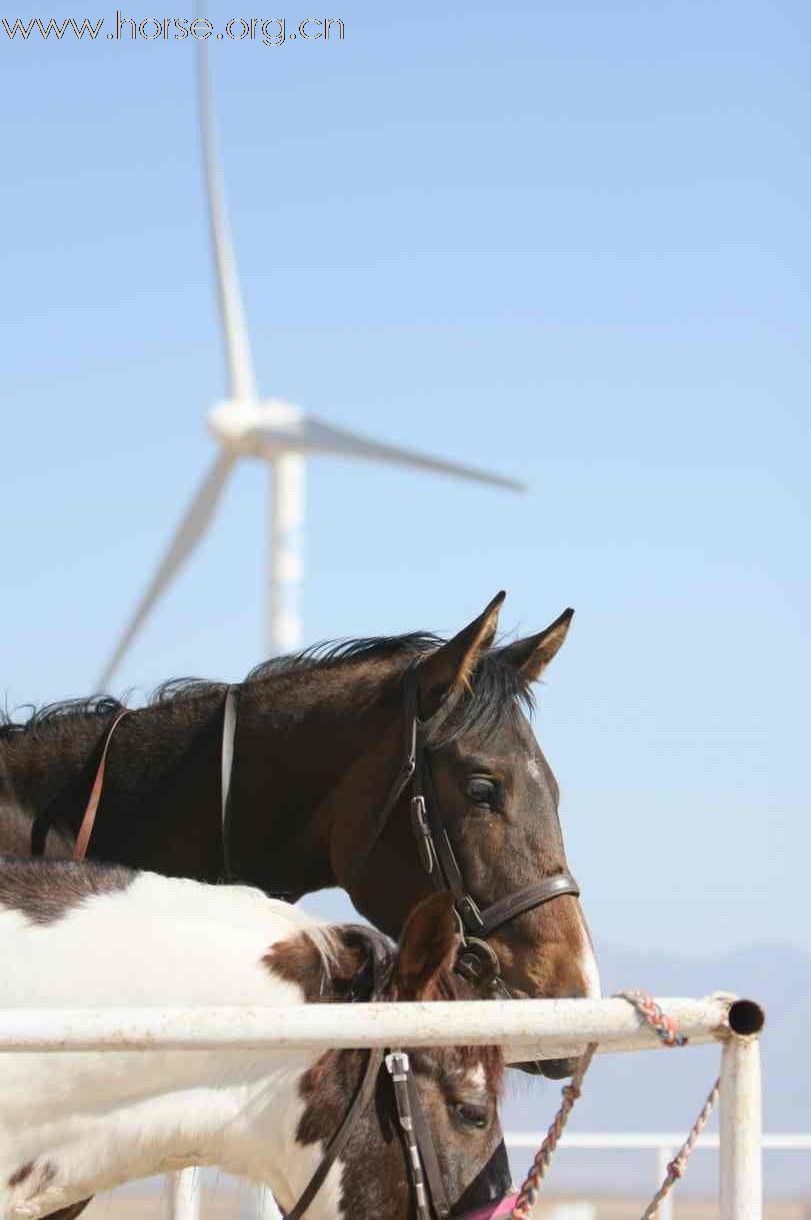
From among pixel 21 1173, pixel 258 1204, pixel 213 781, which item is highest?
pixel 213 781

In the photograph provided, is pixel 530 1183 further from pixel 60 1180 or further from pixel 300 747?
pixel 300 747

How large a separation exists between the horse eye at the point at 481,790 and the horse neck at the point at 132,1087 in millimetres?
2065

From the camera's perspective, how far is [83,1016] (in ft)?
10.2

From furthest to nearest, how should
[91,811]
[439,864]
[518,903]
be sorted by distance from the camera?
[91,811] < [439,864] < [518,903]

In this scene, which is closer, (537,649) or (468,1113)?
(468,1113)

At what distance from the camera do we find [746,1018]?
132 inches

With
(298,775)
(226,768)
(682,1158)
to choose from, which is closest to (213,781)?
(226,768)

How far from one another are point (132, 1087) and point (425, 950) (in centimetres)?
70

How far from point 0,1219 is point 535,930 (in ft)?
7.66

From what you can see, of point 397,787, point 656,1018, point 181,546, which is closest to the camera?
point 656,1018

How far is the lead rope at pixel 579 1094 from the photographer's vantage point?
10.8ft

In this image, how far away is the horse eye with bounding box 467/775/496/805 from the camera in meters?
5.73

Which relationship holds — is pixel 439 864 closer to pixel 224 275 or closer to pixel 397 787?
pixel 397 787

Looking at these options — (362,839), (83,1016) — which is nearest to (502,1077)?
(83,1016)
